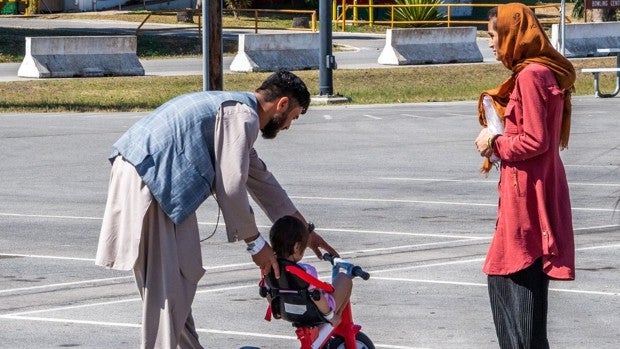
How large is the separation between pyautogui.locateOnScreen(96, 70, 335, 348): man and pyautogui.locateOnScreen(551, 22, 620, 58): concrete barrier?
33.3 meters

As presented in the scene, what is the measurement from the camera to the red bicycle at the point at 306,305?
19.8 feet

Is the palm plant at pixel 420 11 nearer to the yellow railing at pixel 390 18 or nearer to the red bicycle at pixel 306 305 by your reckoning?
the yellow railing at pixel 390 18

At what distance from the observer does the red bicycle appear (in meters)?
6.03

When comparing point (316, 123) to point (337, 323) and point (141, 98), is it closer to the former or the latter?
point (141, 98)

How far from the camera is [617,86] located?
28.7m

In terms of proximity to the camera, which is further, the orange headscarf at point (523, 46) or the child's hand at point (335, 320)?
the child's hand at point (335, 320)

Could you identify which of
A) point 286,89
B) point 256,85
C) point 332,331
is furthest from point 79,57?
point 286,89

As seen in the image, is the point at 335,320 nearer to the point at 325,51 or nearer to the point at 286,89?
the point at 286,89

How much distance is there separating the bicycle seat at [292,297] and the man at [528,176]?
2.61 feet

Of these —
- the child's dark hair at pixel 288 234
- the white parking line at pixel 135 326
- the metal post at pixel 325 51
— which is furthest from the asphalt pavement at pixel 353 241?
the metal post at pixel 325 51

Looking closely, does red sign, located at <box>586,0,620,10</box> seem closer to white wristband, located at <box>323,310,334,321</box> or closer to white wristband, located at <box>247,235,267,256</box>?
white wristband, located at <box>323,310,334,321</box>

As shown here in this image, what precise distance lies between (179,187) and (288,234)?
A: 561 millimetres

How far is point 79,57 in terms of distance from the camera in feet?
104

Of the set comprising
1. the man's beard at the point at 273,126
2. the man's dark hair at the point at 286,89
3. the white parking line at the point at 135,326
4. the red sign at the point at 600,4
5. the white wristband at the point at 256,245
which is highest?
the man's dark hair at the point at 286,89
